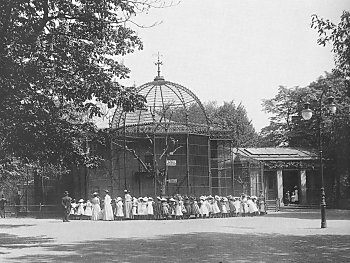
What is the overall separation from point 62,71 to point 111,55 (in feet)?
6.27

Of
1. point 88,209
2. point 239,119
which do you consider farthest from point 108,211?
point 239,119

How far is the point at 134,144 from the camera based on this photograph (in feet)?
117

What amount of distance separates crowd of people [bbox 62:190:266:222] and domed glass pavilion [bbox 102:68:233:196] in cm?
124

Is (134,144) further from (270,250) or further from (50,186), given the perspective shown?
(270,250)

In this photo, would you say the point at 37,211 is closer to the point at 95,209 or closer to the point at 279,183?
the point at 95,209

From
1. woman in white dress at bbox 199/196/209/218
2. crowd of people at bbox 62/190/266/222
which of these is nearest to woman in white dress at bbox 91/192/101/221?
crowd of people at bbox 62/190/266/222

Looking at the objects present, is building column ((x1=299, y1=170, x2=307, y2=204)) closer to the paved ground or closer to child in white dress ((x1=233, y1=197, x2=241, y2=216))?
child in white dress ((x1=233, y1=197, x2=241, y2=216))

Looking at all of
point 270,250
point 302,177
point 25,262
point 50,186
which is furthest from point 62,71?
point 302,177

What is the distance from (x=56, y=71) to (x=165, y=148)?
17.6 m

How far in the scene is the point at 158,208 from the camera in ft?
97.0

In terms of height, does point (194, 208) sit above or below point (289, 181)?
below

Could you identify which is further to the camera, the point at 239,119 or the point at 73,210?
the point at 239,119

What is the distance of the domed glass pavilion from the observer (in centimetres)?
3231

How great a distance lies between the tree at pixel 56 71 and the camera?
41.1ft
